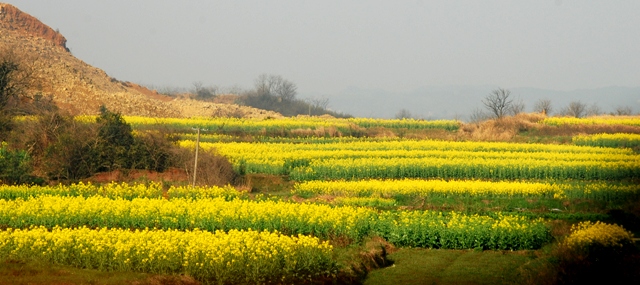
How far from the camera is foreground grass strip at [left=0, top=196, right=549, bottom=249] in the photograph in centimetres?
2452

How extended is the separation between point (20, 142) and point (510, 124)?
117 feet

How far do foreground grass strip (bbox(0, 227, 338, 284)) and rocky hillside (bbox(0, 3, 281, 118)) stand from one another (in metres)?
47.2

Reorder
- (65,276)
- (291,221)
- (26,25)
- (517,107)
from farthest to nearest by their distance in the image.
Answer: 1. (517,107)
2. (26,25)
3. (291,221)
4. (65,276)

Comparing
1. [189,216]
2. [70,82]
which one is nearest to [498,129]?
[70,82]

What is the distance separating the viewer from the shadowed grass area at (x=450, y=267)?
20797mm

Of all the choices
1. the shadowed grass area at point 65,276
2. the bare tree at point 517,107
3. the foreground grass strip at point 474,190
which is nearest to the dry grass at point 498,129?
the foreground grass strip at point 474,190

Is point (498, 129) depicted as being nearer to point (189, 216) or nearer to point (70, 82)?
point (70, 82)

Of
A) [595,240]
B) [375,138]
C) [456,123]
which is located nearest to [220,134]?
[375,138]

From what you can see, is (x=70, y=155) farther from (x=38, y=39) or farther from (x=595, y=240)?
(x=38, y=39)

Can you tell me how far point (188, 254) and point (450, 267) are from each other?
23.4 feet

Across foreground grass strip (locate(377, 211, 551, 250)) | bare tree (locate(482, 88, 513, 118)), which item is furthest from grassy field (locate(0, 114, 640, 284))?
bare tree (locate(482, 88, 513, 118))

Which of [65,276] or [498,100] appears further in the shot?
[498,100]

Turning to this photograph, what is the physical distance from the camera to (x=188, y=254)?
63.0 feet

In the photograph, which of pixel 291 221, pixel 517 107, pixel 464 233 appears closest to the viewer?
pixel 464 233
